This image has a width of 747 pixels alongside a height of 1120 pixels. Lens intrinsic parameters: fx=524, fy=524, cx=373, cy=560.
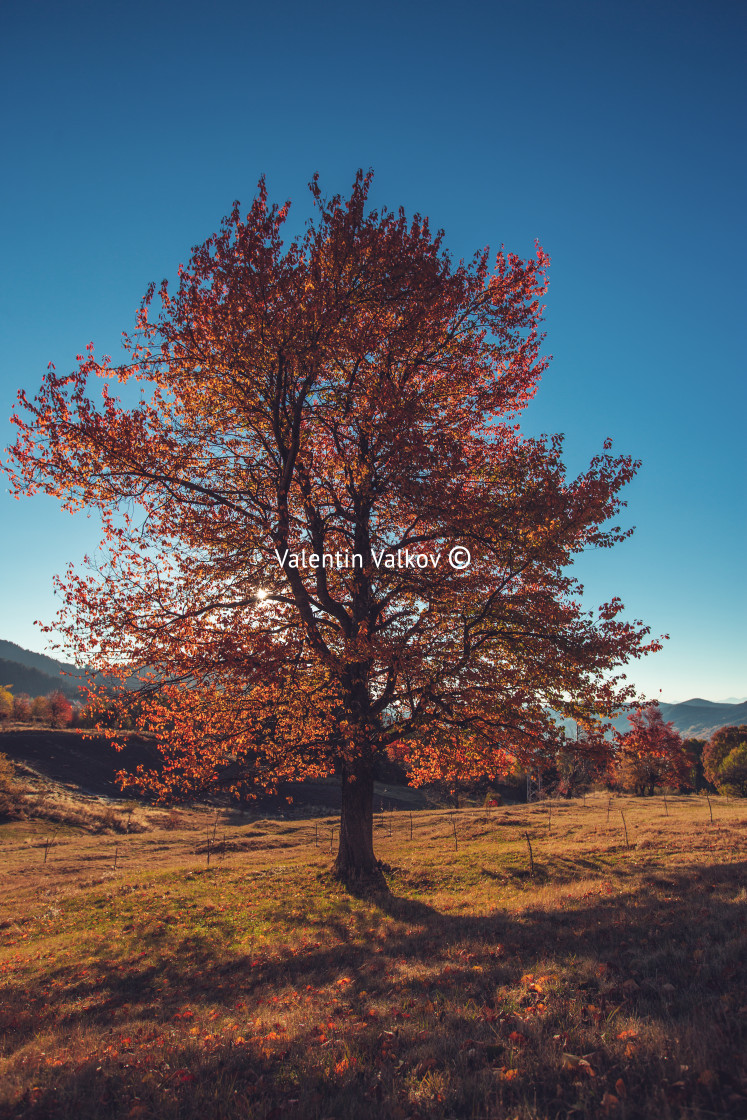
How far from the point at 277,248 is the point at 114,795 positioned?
57837 millimetres

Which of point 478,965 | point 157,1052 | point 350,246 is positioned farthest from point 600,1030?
point 350,246

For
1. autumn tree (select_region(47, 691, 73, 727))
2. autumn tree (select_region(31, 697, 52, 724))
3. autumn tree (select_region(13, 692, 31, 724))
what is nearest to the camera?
autumn tree (select_region(47, 691, 73, 727))

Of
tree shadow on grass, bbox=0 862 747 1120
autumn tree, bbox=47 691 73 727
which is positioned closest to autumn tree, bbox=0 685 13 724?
autumn tree, bbox=47 691 73 727

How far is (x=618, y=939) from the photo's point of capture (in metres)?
7.43

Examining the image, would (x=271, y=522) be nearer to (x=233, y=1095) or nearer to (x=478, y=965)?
(x=478, y=965)

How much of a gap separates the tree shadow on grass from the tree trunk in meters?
5.92

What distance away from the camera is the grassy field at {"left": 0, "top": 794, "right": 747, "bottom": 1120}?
4.07m

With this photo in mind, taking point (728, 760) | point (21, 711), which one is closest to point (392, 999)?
point (728, 760)

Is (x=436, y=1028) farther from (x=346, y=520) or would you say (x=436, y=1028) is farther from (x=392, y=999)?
(x=346, y=520)

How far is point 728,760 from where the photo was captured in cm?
6875

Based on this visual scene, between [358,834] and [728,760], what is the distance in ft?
240

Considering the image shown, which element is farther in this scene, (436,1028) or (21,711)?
(21,711)

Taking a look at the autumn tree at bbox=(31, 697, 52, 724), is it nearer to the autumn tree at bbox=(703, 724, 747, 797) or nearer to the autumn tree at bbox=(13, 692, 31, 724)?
the autumn tree at bbox=(13, 692, 31, 724)

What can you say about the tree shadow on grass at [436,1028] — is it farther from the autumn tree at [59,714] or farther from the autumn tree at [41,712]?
the autumn tree at [41,712]
